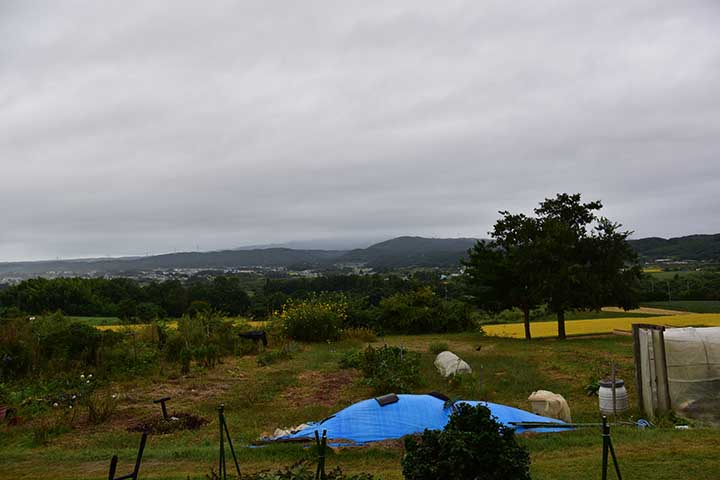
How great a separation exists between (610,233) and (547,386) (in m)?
9.75

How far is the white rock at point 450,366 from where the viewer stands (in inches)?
492

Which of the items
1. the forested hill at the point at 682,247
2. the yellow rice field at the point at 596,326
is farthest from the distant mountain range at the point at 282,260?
the yellow rice field at the point at 596,326

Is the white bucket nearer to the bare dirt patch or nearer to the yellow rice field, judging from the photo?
the bare dirt patch

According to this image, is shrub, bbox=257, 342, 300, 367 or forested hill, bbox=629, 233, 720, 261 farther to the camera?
forested hill, bbox=629, 233, 720, 261

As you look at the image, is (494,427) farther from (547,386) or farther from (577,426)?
(547,386)

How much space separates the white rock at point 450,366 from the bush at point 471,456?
8529mm

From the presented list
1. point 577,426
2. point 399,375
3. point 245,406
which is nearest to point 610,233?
point 399,375

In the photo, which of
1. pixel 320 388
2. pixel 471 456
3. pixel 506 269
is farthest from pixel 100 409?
pixel 506 269

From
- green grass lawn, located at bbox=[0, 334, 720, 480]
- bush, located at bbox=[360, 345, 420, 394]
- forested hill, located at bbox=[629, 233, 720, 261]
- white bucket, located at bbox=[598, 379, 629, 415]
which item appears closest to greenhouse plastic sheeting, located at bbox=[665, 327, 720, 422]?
white bucket, located at bbox=[598, 379, 629, 415]

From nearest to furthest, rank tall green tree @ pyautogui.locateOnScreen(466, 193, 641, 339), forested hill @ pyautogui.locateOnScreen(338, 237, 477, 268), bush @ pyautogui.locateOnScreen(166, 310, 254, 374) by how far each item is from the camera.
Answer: bush @ pyautogui.locateOnScreen(166, 310, 254, 374), tall green tree @ pyautogui.locateOnScreen(466, 193, 641, 339), forested hill @ pyautogui.locateOnScreen(338, 237, 477, 268)

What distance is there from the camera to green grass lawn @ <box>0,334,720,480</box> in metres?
6.33

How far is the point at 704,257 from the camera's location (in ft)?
Answer: 235

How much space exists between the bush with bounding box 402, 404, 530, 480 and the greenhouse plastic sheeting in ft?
20.1

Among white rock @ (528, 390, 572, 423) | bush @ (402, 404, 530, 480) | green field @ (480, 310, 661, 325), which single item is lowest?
green field @ (480, 310, 661, 325)
